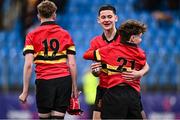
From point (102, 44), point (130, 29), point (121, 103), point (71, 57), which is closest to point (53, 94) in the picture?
point (71, 57)

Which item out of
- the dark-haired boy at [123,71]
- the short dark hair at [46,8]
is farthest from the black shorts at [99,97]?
the short dark hair at [46,8]

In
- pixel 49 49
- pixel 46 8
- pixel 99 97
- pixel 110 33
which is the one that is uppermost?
pixel 46 8

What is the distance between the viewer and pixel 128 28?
29.8 feet

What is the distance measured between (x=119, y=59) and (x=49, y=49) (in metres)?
1.05

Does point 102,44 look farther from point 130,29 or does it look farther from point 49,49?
point 49,49

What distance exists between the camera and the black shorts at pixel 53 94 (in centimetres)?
954

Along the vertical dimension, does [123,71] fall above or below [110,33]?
→ below

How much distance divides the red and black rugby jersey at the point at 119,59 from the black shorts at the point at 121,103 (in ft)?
0.30

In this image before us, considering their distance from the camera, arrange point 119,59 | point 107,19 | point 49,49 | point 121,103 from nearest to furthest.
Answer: point 121,103
point 119,59
point 107,19
point 49,49

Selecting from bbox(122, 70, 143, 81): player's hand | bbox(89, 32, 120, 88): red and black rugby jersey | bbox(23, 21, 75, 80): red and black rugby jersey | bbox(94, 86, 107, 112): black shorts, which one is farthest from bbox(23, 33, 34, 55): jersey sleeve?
bbox(122, 70, 143, 81): player's hand

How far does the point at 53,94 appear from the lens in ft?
31.3

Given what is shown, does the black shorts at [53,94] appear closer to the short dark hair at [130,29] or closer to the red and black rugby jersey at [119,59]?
the red and black rugby jersey at [119,59]

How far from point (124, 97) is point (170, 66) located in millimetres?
6113

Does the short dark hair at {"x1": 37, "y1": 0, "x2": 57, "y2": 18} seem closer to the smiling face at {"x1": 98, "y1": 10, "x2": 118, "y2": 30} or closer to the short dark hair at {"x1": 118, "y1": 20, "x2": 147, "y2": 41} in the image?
the smiling face at {"x1": 98, "y1": 10, "x2": 118, "y2": 30}
